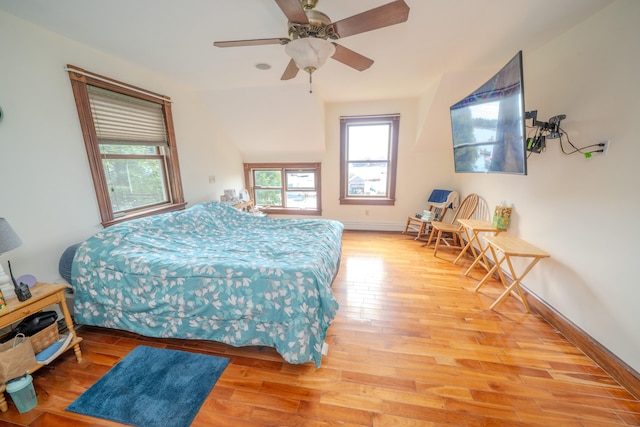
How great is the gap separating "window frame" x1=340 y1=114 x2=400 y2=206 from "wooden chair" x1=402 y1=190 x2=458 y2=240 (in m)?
0.57

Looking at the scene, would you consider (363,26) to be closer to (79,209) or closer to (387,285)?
(387,285)

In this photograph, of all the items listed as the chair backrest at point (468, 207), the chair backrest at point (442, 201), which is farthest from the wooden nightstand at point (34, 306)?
the chair backrest at point (442, 201)

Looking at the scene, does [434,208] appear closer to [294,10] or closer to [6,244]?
[294,10]

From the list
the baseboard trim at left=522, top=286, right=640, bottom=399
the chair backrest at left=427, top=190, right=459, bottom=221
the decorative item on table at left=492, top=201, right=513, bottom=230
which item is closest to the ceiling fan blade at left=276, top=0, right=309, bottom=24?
the decorative item on table at left=492, top=201, right=513, bottom=230

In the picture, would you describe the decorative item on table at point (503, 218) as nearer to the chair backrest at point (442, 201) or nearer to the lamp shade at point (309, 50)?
the chair backrest at point (442, 201)

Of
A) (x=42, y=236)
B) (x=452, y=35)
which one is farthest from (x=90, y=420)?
(x=452, y=35)

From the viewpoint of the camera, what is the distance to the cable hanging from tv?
176 centimetres

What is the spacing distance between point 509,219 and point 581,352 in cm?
132

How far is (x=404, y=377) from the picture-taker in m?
1.53

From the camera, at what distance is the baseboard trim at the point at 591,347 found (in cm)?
142

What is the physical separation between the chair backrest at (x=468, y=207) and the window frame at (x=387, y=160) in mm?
1159

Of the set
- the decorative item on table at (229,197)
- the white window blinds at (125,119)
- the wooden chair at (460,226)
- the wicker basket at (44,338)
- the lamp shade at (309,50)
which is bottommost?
the wicker basket at (44,338)

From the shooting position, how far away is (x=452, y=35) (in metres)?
1.99

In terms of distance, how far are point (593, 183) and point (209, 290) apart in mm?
2905
